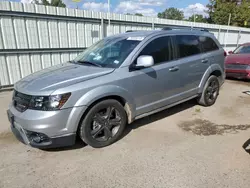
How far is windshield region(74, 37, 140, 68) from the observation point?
3.39 metres

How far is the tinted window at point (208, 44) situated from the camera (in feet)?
15.4

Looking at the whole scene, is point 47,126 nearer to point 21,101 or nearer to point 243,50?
point 21,101

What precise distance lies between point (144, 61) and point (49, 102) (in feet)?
5.23

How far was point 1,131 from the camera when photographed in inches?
150

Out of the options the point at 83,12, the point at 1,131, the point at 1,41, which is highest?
the point at 83,12

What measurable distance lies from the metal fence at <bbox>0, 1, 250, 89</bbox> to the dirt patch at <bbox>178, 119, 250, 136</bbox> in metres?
5.23

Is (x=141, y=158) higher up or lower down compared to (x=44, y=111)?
lower down

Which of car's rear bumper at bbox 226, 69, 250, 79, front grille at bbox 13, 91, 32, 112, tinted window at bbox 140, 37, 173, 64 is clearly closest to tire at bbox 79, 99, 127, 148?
front grille at bbox 13, 91, 32, 112

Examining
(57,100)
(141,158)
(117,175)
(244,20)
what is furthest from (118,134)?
(244,20)

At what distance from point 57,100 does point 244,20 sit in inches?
1164

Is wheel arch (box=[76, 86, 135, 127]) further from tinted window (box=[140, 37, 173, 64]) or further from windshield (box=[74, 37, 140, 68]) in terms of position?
tinted window (box=[140, 37, 173, 64])

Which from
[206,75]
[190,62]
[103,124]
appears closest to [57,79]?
[103,124]

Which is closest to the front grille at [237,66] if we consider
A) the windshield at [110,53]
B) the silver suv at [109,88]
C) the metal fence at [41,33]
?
the silver suv at [109,88]

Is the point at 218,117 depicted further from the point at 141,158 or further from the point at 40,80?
the point at 40,80
